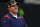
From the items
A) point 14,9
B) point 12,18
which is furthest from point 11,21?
point 14,9

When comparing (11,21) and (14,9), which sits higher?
(14,9)

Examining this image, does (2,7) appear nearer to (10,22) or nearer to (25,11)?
(25,11)

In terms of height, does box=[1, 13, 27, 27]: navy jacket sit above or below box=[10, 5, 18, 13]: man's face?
below

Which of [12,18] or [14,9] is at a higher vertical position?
[14,9]

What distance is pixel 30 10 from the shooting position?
5270mm

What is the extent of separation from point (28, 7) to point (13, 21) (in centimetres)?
262

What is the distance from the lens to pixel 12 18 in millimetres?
2709

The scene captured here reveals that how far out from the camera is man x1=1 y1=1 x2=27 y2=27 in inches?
104

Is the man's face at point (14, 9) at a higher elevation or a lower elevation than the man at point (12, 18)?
higher

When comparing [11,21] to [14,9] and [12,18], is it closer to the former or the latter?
[12,18]

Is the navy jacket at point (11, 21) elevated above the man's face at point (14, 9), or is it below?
below

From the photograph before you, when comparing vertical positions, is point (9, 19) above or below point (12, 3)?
below

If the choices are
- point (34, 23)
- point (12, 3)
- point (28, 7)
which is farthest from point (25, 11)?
point (12, 3)

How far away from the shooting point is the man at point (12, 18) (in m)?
2.63
